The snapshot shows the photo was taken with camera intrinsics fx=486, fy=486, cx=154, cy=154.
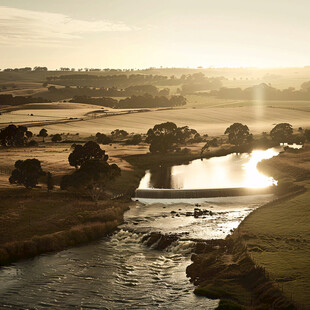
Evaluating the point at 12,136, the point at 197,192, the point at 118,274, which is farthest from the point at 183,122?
the point at 118,274

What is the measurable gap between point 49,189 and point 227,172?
37404 mm

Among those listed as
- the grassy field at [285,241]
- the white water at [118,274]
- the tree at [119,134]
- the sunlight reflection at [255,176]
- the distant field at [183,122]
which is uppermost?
the distant field at [183,122]

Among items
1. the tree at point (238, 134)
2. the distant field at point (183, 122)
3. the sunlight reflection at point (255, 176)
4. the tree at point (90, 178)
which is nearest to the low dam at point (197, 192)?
the sunlight reflection at point (255, 176)

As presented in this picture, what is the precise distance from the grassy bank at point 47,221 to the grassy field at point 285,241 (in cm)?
1700

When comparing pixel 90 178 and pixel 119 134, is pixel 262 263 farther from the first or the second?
pixel 119 134

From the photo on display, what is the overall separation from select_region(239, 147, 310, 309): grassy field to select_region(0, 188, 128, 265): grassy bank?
17.0 meters

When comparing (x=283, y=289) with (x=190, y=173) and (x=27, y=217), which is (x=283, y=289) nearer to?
(x=27, y=217)

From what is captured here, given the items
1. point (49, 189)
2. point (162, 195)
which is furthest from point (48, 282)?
point (162, 195)

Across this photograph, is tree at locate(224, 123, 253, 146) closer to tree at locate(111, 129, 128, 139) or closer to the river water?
tree at locate(111, 129, 128, 139)

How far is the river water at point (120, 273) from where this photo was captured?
3838 centimetres

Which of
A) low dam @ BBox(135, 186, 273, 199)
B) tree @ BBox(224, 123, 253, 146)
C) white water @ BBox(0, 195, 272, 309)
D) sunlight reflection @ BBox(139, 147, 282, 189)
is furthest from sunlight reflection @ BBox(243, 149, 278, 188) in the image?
white water @ BBox(0, 195, 272, 309)

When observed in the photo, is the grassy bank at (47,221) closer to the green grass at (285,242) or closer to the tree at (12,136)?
the green grass at (285,242)

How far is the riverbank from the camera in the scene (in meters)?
36.9

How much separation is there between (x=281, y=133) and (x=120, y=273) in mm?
101303
